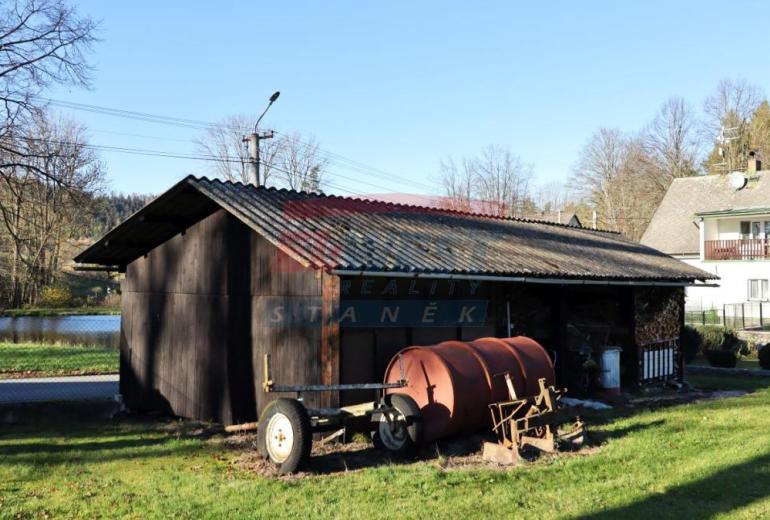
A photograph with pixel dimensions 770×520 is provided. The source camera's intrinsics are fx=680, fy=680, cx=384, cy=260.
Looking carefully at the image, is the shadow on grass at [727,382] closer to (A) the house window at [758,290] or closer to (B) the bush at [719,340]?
(B) the bush at [719,340]

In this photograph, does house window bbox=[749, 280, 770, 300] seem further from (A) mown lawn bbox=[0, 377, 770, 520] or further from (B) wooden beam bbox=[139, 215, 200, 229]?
(B) wooden beam bbox=[139, 215, 200, 229]

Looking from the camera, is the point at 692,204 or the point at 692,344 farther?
the point at 692,204

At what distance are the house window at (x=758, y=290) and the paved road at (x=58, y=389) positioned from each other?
3204cm

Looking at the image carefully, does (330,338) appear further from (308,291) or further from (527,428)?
(527,428)

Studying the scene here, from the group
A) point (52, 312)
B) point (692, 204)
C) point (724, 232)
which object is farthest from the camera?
point (692, 204)

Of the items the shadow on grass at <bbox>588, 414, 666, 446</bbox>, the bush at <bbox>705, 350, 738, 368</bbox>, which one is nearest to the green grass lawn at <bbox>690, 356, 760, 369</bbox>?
the bush at <bbox>705, 350, 738, 368</bbox>

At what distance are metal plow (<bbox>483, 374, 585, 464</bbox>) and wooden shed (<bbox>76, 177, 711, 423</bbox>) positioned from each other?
2201 millimetres

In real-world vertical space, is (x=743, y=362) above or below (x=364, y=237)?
below

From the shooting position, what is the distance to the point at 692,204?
42.1 metres

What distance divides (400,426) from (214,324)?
14.8ft

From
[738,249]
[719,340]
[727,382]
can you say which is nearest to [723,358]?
[727,382]

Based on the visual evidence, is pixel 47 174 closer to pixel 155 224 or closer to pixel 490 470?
pixel 155 224

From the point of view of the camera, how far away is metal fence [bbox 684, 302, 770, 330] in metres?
28.3

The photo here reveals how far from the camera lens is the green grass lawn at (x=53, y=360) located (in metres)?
18.2
